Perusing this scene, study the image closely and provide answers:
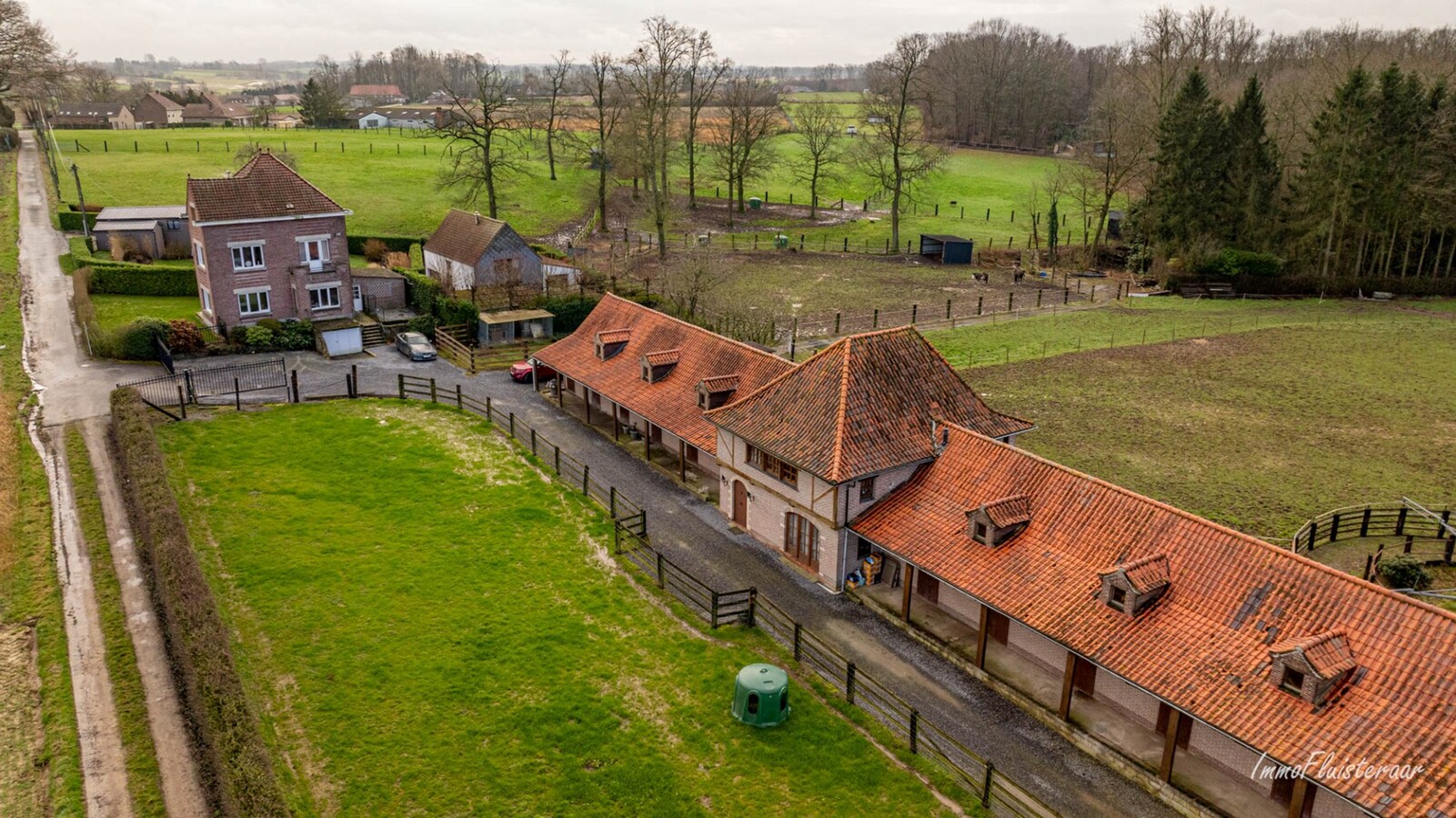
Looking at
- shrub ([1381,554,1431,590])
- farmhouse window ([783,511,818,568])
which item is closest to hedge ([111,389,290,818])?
farmhouse window ([783,511,818,568])

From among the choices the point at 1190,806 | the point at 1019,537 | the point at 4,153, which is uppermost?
the point at 4,153

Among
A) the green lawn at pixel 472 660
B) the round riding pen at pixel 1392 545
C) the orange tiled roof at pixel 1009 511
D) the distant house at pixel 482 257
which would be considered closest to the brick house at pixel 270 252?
the distant house at pixel 482 257

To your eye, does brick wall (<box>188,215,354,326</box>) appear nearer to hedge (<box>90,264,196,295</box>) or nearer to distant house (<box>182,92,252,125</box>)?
hedge (<box>90,264,196,295</box>)

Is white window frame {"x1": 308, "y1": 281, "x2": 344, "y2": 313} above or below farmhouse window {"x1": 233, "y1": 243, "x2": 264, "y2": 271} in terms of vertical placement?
below

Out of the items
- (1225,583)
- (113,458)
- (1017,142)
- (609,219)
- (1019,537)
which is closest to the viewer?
(1225,583)

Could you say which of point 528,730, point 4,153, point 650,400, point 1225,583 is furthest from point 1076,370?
point 4,153

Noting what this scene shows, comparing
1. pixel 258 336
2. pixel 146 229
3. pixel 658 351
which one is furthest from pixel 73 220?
pixel 658 351

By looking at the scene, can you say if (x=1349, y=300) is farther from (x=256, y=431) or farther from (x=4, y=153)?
(x=4, y=153)
